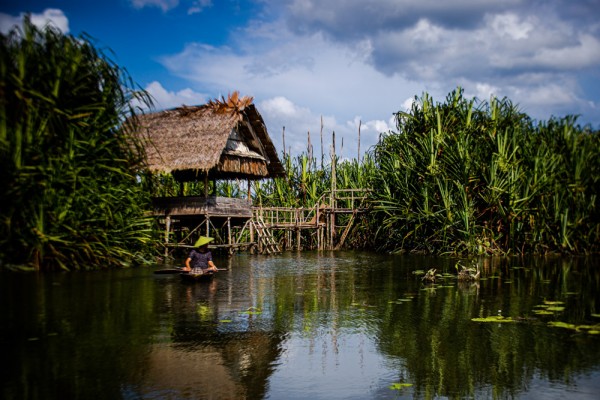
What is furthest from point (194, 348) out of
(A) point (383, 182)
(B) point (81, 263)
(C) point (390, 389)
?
(A) point (383, 182)

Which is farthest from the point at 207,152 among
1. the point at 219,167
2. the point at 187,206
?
the point at 187,206

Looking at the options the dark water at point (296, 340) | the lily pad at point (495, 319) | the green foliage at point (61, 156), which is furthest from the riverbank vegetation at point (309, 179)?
the lily pad at point (495, 319)

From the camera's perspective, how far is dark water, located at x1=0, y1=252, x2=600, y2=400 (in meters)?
3.90

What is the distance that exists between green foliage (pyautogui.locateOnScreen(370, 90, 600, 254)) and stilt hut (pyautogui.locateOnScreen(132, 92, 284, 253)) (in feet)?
16.1

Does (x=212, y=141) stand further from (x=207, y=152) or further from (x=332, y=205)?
(x=332, y=205)

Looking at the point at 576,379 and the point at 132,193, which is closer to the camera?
the point at 576,379

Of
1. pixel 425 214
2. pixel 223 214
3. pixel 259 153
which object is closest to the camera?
pixel 425 214

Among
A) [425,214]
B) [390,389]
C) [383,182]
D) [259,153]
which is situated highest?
[259,153]

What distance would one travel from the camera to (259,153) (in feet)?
63.7

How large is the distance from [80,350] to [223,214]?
1248 centimetres

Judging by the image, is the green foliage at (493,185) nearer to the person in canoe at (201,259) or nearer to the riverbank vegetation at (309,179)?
the riverbank vegetation at (309,179)

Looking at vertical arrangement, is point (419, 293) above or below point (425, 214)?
below

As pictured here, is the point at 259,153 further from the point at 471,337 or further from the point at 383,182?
the point at 471,337

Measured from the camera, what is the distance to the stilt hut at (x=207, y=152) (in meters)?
16.2
